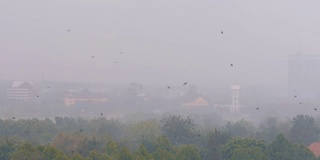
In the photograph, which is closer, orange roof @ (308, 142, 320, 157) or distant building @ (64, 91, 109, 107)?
orange roof @ (308, 142, 320, 157)

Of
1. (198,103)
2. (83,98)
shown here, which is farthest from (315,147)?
(198,103)

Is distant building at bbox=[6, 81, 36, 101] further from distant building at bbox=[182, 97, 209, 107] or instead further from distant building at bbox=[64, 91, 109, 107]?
distant building at bbox=[182, 97, 209, 107]

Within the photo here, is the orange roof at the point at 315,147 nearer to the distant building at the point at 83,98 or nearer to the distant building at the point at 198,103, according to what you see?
the distant building at the point at 83,98

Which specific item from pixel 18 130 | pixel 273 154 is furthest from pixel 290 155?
pixel 18 130

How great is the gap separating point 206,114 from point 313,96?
1261 centimetres

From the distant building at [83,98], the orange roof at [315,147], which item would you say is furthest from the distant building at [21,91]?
the orange roof at [315,147]

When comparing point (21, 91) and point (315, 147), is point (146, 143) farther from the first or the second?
point (21, 91)

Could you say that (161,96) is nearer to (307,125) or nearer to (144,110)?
(144,110)

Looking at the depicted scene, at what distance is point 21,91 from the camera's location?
42.4 m

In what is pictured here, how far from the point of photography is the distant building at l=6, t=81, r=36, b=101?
1624 inches

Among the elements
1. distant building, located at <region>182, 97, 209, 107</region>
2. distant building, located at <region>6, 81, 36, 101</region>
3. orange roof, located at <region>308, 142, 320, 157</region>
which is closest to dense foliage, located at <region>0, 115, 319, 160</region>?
orange roof, located at <region>308, 142, 320, 157</region>

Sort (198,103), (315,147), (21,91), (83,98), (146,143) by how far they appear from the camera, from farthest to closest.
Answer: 1. (198,103)
2. (21,91)
3. (83,98)
4. (315,147)
5. (146,143)

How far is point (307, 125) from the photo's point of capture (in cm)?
2892

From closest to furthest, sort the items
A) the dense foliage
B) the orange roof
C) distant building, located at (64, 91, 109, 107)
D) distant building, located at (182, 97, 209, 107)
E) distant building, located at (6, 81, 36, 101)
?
1. the dense foliage
2. the orange roof
3. distant building, located at (64, 91, 109, 107)
4. distant building, located at (6, 81, 36, 101)
5. distant building, located at (182, 97, 209, 107)
